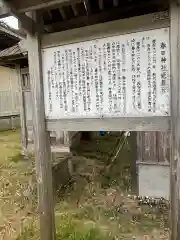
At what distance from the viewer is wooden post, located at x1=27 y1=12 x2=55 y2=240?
10.5 ft

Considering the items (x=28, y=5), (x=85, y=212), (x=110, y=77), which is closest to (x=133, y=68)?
(x=110, y=77)

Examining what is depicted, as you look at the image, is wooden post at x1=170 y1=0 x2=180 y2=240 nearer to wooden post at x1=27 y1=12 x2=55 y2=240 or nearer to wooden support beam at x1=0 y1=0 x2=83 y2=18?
wooden support beam at x1=0 y1=0 x2=83 y2=18

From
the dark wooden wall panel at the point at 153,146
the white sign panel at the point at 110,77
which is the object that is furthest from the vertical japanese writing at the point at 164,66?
the dark wooden wall panel at the point at 153,146

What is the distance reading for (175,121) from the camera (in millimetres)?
2646

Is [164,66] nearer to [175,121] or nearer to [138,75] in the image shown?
[138,75]

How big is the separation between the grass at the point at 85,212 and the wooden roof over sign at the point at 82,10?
11.5 ft

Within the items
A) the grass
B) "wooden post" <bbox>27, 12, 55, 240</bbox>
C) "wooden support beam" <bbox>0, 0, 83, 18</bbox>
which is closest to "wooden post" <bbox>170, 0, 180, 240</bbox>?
"wooden support beam" <bbox>0, 0, 83, 18</bbox>

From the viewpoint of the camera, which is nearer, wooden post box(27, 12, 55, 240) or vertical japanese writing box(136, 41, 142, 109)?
vertical japanese writing box(136, 41, 142, 109)

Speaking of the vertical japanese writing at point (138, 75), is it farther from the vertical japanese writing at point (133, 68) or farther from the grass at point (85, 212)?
the grass at point (85, 212)

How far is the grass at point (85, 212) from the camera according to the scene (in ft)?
14.8

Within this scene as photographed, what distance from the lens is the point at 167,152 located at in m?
5.69

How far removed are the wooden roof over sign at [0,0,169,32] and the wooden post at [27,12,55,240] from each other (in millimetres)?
295

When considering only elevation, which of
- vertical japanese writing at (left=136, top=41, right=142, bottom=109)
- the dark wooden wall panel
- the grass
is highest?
vertical japanese writing at (left=136, top=41, right=142, bottom=109)

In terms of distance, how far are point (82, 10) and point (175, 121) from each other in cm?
199
